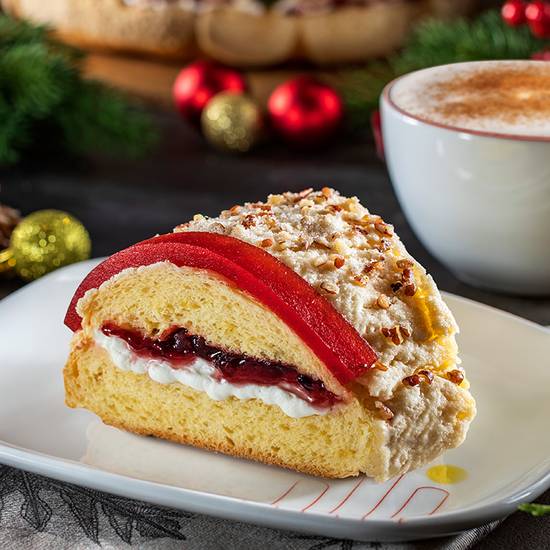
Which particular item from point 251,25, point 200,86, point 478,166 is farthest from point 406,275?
point 251,25

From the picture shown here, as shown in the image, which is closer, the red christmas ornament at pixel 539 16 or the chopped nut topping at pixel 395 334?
the chopped nut topping at pixel 395 334

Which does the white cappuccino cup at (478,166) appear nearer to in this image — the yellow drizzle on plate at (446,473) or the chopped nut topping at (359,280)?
the chopped nut topping at (359,280)

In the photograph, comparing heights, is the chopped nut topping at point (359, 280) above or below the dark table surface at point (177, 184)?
above

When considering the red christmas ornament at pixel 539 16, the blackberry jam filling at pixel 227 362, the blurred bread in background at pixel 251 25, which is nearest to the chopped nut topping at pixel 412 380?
the blackberry jam filling at pixel 227 362

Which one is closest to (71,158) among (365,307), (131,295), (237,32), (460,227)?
(237,32)

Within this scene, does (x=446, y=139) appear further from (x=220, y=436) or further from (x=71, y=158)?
(x=71, y=158)

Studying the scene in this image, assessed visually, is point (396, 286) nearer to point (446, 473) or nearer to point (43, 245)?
point (446, 473)
